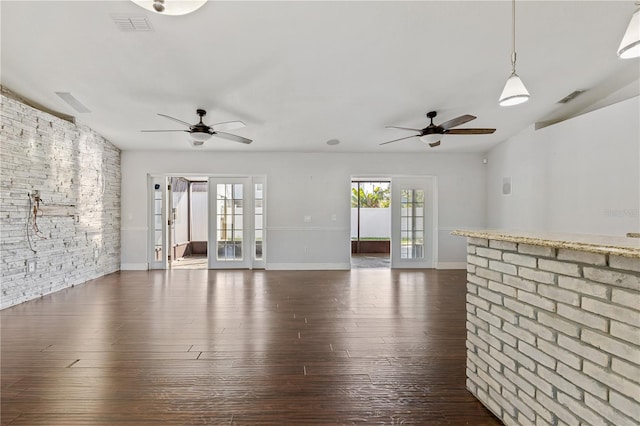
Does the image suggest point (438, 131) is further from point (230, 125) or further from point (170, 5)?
point (170, 5)

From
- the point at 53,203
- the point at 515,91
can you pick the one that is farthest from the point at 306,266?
the point at 515,91

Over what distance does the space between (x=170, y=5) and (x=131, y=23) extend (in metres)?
1.53

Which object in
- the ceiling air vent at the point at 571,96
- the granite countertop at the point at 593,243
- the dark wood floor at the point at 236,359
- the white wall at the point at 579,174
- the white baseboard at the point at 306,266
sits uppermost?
the ceiling air vent at the point at 571,96

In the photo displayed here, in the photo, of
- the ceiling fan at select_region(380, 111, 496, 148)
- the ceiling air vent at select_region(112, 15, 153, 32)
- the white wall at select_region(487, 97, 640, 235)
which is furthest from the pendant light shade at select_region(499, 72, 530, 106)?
the ceiling air vent at select_region(112, 15, 153, 32)

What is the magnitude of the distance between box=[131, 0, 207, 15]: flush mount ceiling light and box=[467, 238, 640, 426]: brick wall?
235 centimetres

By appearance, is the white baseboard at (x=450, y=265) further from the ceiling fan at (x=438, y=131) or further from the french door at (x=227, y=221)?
the french door at (x=227, y=221)

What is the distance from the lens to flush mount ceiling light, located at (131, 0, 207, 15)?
183 cm

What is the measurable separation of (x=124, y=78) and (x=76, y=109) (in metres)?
1.62

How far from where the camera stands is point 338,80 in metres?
3.97

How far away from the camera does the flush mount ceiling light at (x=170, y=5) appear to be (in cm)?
183

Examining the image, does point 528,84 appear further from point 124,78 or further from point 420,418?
point 124,78

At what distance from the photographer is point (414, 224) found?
6988mm

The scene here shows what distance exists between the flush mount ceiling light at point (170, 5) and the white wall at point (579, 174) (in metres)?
4.90

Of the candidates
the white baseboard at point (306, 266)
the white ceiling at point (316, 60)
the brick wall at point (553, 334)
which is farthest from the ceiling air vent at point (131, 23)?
the white baseboard at point (306, 266)
